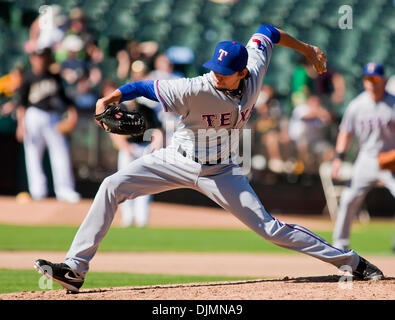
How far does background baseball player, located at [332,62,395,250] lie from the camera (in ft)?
24.0

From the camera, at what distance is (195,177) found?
4859 millimetres

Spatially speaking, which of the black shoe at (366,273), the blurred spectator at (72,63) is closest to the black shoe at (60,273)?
the black shoe at (366,273)

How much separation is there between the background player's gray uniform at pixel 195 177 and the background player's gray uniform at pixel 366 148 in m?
2.40

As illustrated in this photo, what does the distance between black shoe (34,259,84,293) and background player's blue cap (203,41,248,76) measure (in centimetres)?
163

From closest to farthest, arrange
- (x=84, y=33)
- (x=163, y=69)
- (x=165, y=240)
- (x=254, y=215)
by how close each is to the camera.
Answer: (x=254, y=215) < (x=165, y=240) < (x=163, y=69) < (x=84, y=33)

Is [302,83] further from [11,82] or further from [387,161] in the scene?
[387,161]

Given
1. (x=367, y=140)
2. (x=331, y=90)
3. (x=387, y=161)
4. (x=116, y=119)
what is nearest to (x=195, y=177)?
(x=116, y=119)

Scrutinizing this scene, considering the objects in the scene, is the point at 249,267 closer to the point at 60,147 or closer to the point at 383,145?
the point at 383,145

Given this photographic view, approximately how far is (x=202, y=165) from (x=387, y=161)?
9.79 ft

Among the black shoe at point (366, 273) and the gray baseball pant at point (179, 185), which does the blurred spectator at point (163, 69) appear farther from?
the black shoe at point (366, 273)

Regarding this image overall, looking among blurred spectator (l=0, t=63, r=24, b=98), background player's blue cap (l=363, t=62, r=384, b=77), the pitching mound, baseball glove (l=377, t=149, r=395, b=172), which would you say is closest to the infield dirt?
the pitching mound
